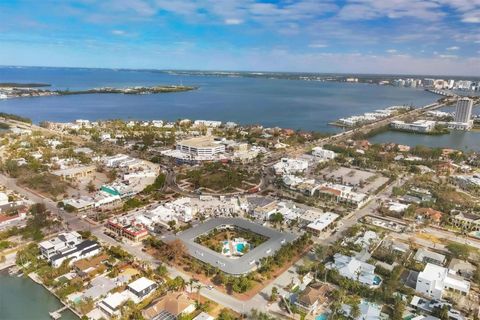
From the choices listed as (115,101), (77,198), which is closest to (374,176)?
(77,198)

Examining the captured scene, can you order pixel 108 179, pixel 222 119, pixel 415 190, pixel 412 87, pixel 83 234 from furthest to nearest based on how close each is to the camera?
1. pixel 412 87
2. pixel 222 119
3. pixel 108 179
4. pixel 415 190
5. pixel 83 234

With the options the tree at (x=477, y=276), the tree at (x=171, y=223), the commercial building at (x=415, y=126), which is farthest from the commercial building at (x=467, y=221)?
the commercial building at (x=415, y=126)

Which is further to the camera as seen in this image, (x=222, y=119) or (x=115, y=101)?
(x=115, y=101)

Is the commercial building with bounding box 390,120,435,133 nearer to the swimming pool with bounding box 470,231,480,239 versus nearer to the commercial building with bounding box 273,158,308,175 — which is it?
the commercial building with bounding box 273,158,308,175

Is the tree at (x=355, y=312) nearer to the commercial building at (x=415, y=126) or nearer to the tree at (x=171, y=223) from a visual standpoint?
the tree at (x=171, y=223)

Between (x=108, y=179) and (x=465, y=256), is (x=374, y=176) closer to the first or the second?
(x=465, y=256)

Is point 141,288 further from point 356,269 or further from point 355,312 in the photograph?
point 356,269

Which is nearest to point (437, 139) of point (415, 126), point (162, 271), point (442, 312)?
point (415, 126)
